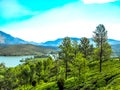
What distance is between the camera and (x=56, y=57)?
122125mm

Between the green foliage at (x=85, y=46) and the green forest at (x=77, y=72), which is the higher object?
the green foliage at (x=85, y=46)

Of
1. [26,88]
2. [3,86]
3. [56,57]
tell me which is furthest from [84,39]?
[3,86]

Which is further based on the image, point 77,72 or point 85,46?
point 85,46

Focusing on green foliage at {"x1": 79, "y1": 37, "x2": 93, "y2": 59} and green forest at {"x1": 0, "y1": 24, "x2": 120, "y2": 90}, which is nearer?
green forest at {"x1": 0, "y1": 24, "x2": 120, "y2": 90}

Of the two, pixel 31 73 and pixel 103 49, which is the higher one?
pixel 103 49

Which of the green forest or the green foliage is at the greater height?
the green foliage

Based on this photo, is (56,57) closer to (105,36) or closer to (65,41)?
(65,41)

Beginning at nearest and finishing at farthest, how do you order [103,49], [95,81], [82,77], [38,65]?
[95,81], [82,77], [103,49], [38,65]

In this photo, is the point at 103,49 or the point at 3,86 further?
the point at 3,86

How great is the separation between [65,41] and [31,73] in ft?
85.5

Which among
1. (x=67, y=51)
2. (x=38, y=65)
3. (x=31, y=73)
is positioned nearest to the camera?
(x=67, y=51)

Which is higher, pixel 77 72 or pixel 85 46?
pixel 85 46

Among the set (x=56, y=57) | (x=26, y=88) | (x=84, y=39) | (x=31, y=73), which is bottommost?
(x=26, y=88)

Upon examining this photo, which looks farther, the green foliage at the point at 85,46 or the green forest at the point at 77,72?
the green foliage at the point at 85,46
